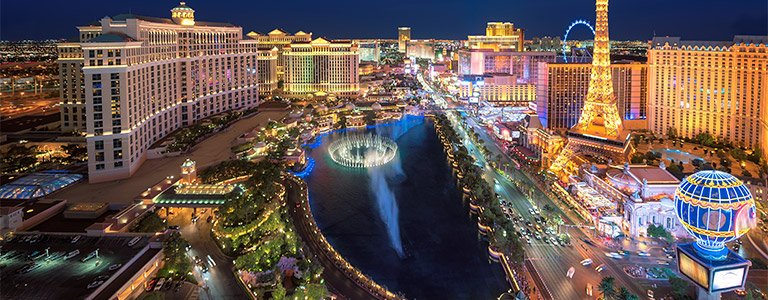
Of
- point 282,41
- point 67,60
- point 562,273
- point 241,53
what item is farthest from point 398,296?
point 282,41

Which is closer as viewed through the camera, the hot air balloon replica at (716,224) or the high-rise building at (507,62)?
the hot air balloon replica at (716,224)

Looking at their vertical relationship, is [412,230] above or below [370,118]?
below

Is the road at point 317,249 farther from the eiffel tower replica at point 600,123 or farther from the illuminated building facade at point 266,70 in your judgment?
the illuminated building facade at point 266,70

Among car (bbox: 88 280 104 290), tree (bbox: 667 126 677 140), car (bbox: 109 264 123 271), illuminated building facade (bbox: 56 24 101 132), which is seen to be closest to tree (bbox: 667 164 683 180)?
tree (bbox: 667 126 677 140)

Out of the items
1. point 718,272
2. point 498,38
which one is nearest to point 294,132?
point 718,272

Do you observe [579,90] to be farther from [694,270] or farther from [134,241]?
[134,241]

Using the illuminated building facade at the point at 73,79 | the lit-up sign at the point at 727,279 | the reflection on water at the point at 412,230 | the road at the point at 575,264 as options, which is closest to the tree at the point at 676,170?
the road at the point at 575,264

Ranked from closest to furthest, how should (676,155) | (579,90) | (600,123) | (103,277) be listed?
1. (103,277)
2. (600,123)
3. (676,155)
4. (579,90)
